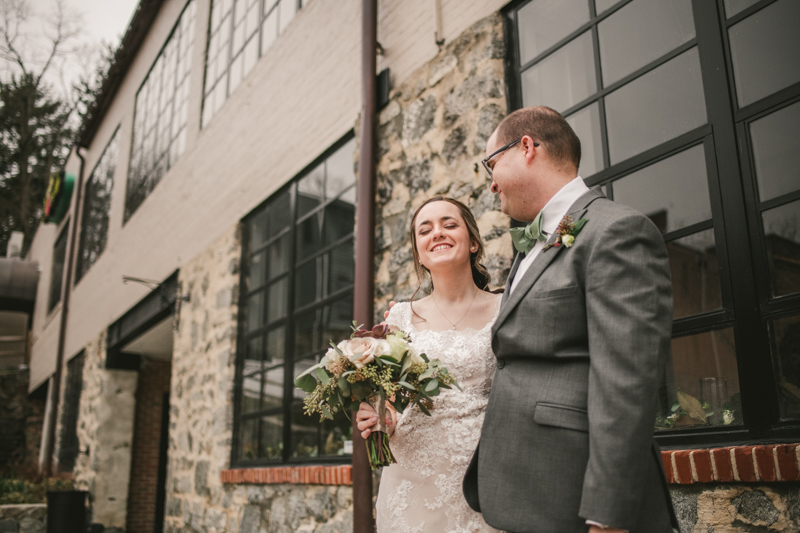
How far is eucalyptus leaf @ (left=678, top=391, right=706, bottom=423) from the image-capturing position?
102 inches

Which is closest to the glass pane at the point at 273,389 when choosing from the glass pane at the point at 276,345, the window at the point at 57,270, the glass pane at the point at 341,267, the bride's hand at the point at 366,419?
the glass pane at the point at 276,345

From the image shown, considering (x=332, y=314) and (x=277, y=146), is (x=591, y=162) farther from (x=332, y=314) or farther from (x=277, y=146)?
(x=277, y=146)

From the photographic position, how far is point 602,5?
3.39 metres

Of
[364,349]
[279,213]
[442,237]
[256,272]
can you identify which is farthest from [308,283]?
[364,349]

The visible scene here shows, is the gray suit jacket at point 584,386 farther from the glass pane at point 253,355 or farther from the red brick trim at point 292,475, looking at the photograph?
the glass pane at point 253,355

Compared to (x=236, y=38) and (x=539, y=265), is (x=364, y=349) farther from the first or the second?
(x=236, y=38)

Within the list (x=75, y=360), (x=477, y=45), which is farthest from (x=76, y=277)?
(x=477, y=45)

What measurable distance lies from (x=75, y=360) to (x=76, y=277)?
205 centimetres

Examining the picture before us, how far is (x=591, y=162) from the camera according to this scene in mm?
3311

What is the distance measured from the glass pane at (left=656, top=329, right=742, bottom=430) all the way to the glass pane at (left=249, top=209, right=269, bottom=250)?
4744 millimetres

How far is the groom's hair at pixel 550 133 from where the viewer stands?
6.56 feet

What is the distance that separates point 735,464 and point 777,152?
1244mm

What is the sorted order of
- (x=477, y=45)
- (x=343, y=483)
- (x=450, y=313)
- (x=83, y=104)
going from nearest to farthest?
(x=450, y=313) < (x=477, y=45) < (x=343, y=483) < (x=83, y=104)

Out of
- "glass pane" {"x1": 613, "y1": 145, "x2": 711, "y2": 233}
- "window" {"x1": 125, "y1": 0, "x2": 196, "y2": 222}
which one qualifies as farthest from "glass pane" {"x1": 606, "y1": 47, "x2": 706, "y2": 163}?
"window" {"x1": 125, "y1": 0, "x2": 196, "y2": 222}
